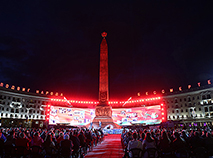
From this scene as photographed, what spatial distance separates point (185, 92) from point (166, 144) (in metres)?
57.1

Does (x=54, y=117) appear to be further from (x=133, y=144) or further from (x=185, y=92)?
(x=133, y=144)

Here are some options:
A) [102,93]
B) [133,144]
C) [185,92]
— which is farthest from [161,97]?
[133,144]

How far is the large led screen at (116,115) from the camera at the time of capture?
176ft

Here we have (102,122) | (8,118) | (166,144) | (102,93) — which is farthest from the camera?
(8,118)

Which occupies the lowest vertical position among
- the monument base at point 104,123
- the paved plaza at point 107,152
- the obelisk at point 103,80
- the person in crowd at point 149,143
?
the monument base at point 104,123

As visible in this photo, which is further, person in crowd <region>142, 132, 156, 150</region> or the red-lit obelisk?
the red-lit obelisk

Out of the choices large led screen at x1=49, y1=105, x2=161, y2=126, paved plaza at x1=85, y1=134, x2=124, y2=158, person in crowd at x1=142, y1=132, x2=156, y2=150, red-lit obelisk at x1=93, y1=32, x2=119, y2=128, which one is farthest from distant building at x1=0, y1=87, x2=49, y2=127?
person in crowd at x1=142, y1=132, x2=156, y2=150

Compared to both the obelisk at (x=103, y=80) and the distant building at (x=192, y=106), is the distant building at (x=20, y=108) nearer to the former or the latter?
the obelisk at (x=103, y=80)

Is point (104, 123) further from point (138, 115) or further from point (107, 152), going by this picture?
point (107, 152)

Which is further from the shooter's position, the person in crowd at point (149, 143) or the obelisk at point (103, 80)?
the obelisk at point (103, 80)

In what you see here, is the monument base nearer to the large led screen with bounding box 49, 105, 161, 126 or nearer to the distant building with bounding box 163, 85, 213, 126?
the large led screen with bounding box 49, 105, 161, 126

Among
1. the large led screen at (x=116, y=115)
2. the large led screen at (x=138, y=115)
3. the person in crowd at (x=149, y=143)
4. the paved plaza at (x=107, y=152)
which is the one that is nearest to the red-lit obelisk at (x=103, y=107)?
the large led screen at (x=138, y=115)

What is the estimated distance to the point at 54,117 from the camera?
184 feet

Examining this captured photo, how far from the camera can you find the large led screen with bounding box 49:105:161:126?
176ft
